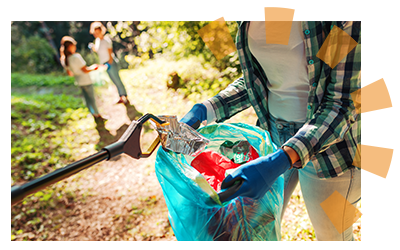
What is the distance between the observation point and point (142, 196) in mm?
3008

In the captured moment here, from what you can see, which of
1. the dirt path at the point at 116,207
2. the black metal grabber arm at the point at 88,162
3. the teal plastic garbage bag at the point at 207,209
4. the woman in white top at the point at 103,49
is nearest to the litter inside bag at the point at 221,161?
the teal plastic garbage bag at the point at 207,209

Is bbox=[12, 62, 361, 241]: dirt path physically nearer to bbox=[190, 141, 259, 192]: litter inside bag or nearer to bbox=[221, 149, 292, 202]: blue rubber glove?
bbox=[190, 141, 259, 192]: litter inside bag

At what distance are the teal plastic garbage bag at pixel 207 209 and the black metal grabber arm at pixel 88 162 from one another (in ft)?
0.45

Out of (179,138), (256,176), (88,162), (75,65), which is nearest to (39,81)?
(75,65)

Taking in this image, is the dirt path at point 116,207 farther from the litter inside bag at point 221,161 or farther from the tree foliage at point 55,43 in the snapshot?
the tree foliage at point 55,43

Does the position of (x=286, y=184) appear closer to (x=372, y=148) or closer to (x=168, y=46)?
(x=372, y=148)

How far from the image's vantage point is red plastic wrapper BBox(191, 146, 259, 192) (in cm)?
104

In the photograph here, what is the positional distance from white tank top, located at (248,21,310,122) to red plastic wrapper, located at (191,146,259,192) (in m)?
0.32

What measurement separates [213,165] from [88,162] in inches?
21.6

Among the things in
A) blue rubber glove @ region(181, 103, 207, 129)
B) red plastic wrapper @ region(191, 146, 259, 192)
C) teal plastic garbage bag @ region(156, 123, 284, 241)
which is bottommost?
teal plastic garbage bag @ region(156, 123, 284, 241)

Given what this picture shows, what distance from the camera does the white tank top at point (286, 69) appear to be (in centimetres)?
111

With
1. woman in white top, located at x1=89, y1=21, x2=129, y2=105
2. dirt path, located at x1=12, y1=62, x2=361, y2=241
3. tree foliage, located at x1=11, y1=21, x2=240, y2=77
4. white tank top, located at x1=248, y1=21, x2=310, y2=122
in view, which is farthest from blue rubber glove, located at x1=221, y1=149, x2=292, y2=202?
tree foliage, located at x1=11, y1=21, x2=240, y2=77

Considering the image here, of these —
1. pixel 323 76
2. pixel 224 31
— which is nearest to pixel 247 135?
pixel 323 76

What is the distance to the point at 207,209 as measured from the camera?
0.87 m
